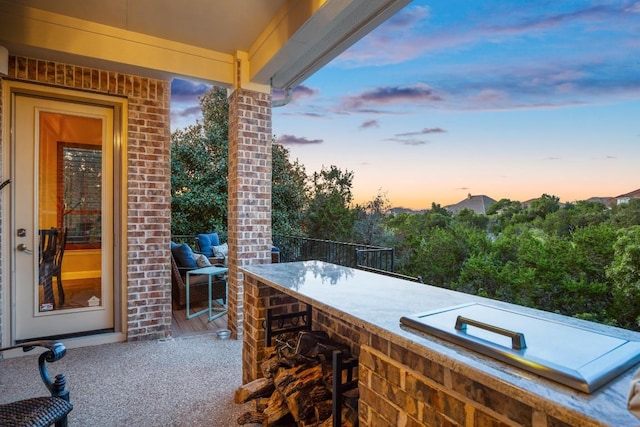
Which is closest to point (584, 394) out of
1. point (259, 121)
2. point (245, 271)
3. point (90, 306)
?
point (245, 271)

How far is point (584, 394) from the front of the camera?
0.68 meters

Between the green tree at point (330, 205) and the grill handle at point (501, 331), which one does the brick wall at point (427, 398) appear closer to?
the grill handle at point (501, 331)

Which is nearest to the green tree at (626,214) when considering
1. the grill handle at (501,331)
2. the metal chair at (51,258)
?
the grill handle at (501,331)

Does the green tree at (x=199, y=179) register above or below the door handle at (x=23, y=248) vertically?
above

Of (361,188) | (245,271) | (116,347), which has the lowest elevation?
(116,347)

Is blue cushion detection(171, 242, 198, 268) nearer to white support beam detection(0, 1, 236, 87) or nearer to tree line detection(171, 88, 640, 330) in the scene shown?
white support beam detection(0, 1, 236, 87)

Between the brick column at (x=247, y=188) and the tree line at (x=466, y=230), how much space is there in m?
3.74

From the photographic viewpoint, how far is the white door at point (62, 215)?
9.98 feet

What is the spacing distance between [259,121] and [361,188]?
5186 millimetres

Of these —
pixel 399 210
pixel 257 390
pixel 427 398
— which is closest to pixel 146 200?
pixel 257 390

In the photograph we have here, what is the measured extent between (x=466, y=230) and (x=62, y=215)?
19.1 ft

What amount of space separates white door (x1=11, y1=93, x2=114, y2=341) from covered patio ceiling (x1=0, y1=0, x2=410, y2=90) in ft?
1.78

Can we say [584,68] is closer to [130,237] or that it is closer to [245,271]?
[245,271]

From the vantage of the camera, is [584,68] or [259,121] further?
[584,68]
